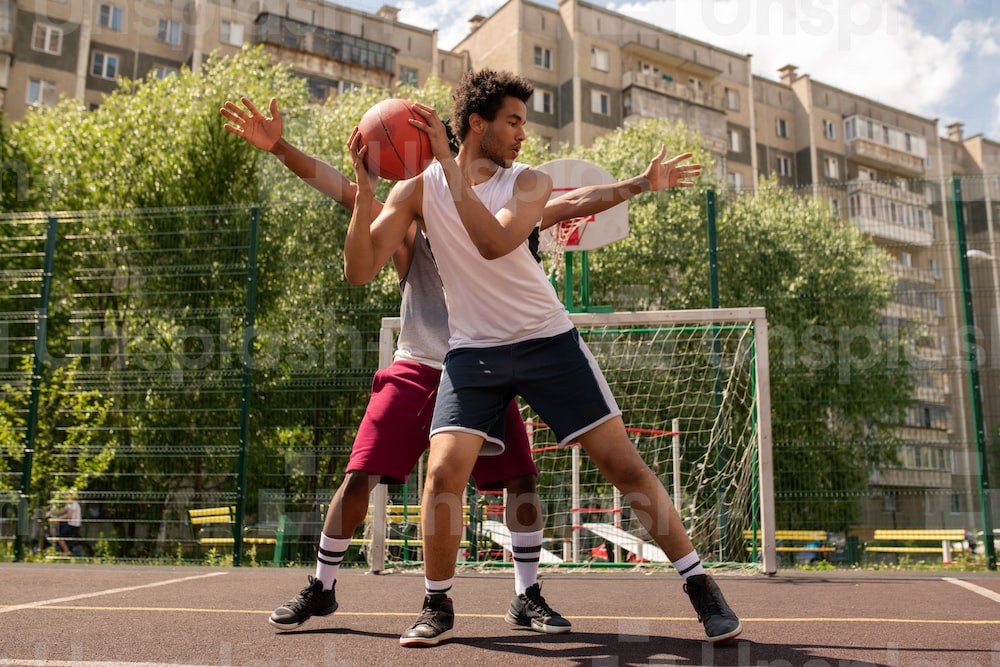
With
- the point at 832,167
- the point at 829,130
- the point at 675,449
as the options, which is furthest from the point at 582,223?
the point at 829,130

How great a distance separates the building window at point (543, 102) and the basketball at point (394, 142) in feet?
105

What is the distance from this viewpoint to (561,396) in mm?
3010

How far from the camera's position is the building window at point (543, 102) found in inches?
1361

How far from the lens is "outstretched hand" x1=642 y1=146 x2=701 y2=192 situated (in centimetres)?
345

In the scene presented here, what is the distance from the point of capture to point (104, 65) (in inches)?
1219

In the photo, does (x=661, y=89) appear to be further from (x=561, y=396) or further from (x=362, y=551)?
(x=561, y=396)

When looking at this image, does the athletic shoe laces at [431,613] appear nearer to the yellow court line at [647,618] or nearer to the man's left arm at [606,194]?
the yellow court line at [647,618]

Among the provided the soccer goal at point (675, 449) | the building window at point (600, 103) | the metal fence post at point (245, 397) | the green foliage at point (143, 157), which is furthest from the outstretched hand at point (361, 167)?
the building window at point (600, 103)

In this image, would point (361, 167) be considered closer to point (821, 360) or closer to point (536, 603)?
point (536, 603)

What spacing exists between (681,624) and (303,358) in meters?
6.25

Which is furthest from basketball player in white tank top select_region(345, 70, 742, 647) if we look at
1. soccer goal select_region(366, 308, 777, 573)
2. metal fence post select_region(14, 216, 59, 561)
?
metal fence post select_region(14, 216, 59, 561)

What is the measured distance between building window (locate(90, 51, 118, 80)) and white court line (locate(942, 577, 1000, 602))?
31.6 metres

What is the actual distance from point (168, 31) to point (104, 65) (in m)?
2.50

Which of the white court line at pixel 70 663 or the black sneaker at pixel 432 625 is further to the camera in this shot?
the black sneaker at pixel 432 625
